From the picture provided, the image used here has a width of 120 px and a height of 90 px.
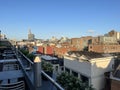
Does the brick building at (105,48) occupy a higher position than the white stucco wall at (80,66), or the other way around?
the brick building at (105,48)

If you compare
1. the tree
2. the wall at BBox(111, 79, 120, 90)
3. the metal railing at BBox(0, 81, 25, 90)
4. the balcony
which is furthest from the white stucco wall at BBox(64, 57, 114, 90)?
the metal railing at BBox(0, 81, 25, 90)

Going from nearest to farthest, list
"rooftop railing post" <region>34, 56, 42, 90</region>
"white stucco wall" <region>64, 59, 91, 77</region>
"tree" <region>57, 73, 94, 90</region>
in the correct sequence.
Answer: "rooftop railing post" <region>34, 56, 42, 90</region>, "tree" <region>57, 73, 94, 90</region>, "white stucco wall" <region>64, 59, 91, 77</region>

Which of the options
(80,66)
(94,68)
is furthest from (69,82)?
(80,66)

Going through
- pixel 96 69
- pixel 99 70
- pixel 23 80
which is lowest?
pixel 99 70

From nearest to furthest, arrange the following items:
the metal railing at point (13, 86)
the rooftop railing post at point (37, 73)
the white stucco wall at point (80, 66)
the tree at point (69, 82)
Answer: the rooftop railing post at point (37, 73) < the metal railing at point (13, 86) < the tree at point (69, 82) < the white stucco wall at point (80, 66)

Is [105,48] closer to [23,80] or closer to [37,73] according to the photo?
[23,80]

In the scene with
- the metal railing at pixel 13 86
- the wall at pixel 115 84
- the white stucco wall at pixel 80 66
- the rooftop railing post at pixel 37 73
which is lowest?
the wall at pixel 115 84

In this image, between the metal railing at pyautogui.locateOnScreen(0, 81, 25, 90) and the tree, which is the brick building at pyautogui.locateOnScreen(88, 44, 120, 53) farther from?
the metal railing at pyautogui.locateOnScreen(0, 81, 25, 90)

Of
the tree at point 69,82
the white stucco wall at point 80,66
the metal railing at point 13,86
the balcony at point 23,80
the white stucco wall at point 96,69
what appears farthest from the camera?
the white stucco wall at point 80,66

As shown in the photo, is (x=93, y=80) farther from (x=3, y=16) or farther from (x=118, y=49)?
(x=118, y=49)

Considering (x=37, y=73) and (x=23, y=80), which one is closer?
(x=37, y=73)

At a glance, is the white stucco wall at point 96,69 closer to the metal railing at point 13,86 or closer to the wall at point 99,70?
the wall at point 99,70

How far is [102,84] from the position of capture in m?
15.7

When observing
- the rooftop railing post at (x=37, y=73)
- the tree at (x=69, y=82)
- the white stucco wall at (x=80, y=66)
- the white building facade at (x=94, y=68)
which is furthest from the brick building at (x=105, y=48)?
the rooftop railing post at (x=37, y=73)
